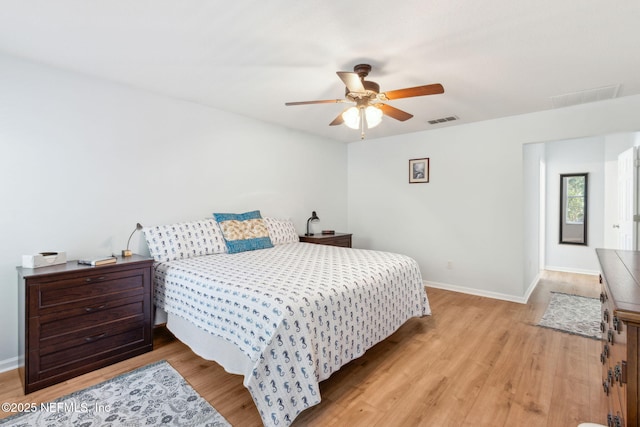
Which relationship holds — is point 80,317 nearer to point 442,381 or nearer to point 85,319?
point 85,319

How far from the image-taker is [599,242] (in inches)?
207

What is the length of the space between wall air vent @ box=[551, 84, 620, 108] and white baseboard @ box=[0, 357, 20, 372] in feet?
17.9

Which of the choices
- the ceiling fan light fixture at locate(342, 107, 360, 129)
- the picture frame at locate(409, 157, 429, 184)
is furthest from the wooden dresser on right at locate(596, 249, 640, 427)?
the picture frame at locate(409, 157, 429, 184)

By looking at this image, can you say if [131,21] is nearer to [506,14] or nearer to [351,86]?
[351,86]

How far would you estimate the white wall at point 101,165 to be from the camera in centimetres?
236

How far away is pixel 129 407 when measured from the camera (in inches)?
74.6

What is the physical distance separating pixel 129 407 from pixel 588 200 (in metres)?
7.06

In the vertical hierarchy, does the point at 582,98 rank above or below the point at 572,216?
above

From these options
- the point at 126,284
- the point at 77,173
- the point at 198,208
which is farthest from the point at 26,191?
the point at 198,208

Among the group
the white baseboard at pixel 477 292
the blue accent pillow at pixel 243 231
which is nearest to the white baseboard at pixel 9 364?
the blue accent pillow at pixel 243 231

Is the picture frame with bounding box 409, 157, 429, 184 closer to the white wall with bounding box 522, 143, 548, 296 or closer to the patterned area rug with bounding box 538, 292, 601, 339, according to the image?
the white wall with bounding box 522, 143, 548, 296

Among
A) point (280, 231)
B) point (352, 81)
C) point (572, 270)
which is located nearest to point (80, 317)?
point (280, 231)

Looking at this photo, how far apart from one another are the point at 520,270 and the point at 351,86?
3301 mm

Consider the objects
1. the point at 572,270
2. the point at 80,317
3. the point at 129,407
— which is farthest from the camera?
the point at 572,270
